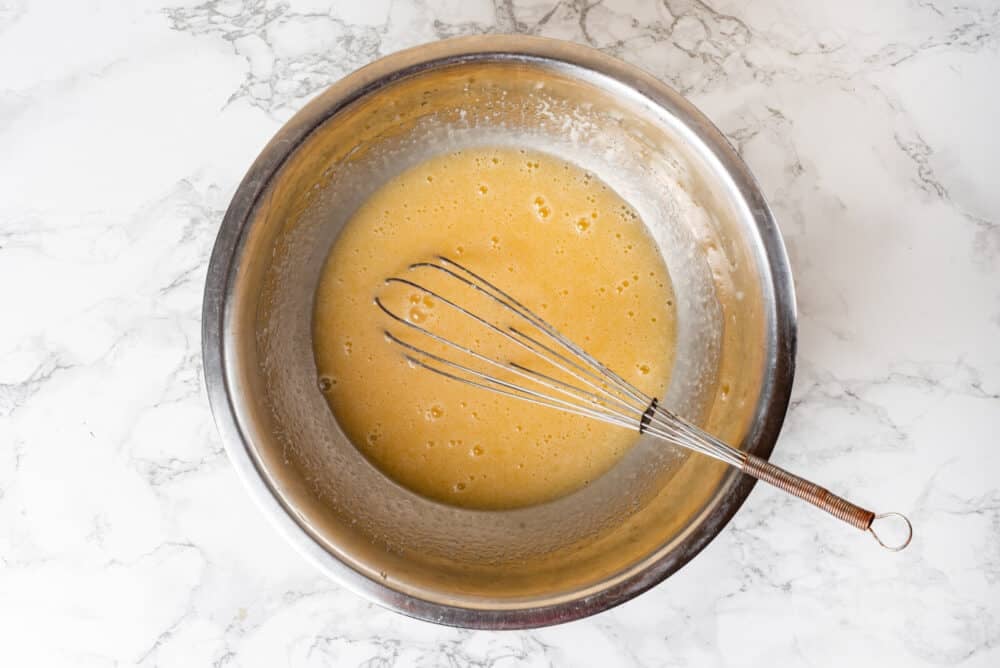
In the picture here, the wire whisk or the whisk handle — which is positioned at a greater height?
the whisk handle

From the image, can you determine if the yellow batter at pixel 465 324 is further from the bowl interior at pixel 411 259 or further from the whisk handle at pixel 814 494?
the whisk handle at pixel 814 494

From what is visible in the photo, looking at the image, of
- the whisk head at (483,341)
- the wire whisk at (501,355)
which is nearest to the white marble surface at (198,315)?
the wire whisk at (501,355)

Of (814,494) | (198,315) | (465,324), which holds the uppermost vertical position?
(814,494)

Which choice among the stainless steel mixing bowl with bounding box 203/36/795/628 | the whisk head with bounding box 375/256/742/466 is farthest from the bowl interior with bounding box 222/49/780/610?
the whisk head with bounding box 375/256/742/466

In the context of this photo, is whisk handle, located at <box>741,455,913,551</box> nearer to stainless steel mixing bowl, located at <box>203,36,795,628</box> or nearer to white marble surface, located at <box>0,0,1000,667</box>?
stainless steel mixing bowl, located at <box>203,36,795,628</box>

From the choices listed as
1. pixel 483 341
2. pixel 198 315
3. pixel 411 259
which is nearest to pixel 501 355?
pixel 483 341

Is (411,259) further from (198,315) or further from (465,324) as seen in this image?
(198,315)

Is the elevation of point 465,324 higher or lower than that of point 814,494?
lower
